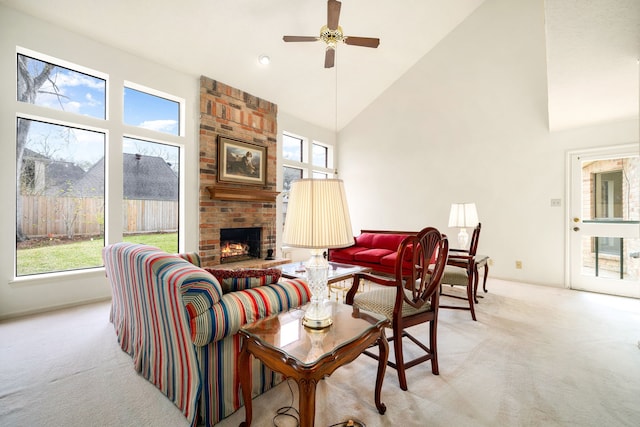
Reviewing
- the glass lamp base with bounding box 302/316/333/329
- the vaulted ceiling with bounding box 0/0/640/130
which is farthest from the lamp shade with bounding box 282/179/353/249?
the vaulted ceiling with bounding box 0/0/640/130

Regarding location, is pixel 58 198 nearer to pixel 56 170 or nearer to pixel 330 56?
pixel 56 170

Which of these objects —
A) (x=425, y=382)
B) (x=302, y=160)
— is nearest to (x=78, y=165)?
Result: (x=302, y=160)

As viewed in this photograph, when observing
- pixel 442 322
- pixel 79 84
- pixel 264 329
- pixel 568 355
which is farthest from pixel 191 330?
pixel 79 84

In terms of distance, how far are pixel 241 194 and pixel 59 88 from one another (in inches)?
96.7

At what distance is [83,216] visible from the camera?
3420 mm

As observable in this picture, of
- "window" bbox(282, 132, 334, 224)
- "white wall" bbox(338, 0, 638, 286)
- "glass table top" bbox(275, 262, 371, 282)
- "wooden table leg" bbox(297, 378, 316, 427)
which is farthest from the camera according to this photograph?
"window" bbox(282, 132, 334, 224)

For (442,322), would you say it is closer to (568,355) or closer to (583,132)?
(568,355)

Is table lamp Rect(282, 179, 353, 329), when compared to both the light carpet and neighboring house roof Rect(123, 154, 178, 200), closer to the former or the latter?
the light carpet

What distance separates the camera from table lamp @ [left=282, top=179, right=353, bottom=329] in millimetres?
1301

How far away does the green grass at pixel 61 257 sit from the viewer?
305cm

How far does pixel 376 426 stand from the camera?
4.69 feet

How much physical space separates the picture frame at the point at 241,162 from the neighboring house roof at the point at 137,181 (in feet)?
2.43

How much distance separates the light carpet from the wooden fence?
988 mm

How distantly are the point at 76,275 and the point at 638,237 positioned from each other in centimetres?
686
